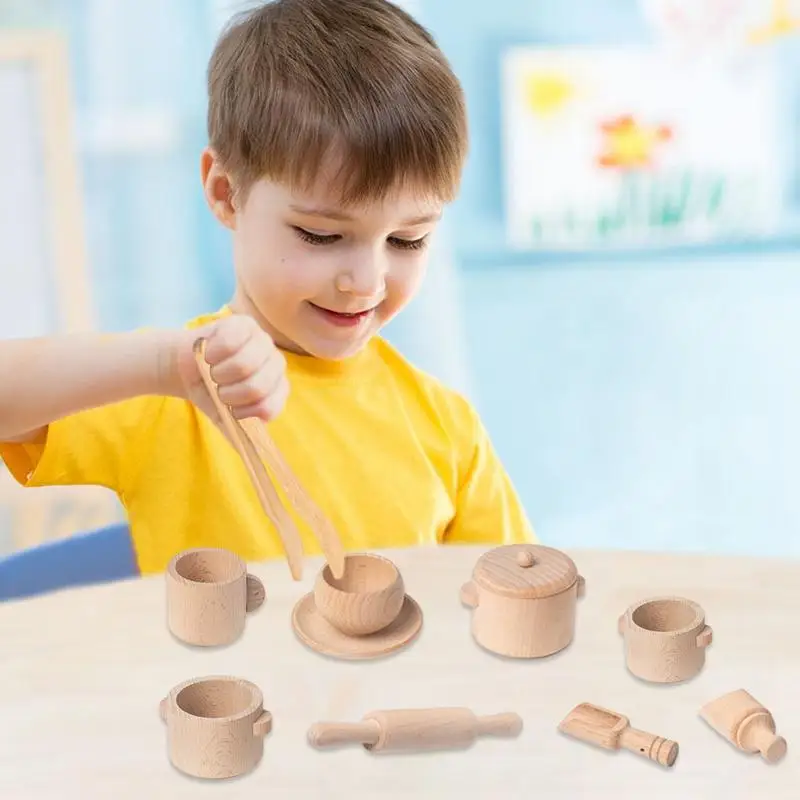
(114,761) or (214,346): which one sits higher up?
(214,346)

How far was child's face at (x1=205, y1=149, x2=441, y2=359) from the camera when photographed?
1.00 m

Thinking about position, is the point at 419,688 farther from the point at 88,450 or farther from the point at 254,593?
the point at 88,450

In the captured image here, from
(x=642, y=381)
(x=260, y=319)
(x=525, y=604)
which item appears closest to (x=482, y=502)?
(x=260, y=319)

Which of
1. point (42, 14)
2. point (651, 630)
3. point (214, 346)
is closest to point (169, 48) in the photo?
point (42, 14)

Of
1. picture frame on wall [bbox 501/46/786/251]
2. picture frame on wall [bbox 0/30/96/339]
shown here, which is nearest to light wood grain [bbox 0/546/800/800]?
picture frame on wall [bbox 0/30/96/339]

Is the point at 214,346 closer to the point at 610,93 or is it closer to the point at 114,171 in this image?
the point at 114,171

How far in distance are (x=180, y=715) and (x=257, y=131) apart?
20.3 inches

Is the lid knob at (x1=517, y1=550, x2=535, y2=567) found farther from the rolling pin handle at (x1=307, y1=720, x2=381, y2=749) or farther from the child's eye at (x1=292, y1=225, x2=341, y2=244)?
the child's eye at (x1=292, y1=225, x2=341, y2=244)

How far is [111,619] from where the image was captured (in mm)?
875

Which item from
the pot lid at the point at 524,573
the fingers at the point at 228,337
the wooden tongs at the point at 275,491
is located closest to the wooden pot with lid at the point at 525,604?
the pot lid at the point at 524,573

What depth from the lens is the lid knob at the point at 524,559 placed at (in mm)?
848

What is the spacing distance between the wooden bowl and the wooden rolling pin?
4.2 inches

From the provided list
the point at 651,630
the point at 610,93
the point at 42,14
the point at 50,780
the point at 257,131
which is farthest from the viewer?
the point at 610,93

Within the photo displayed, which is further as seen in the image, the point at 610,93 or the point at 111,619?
the point at 610,93
